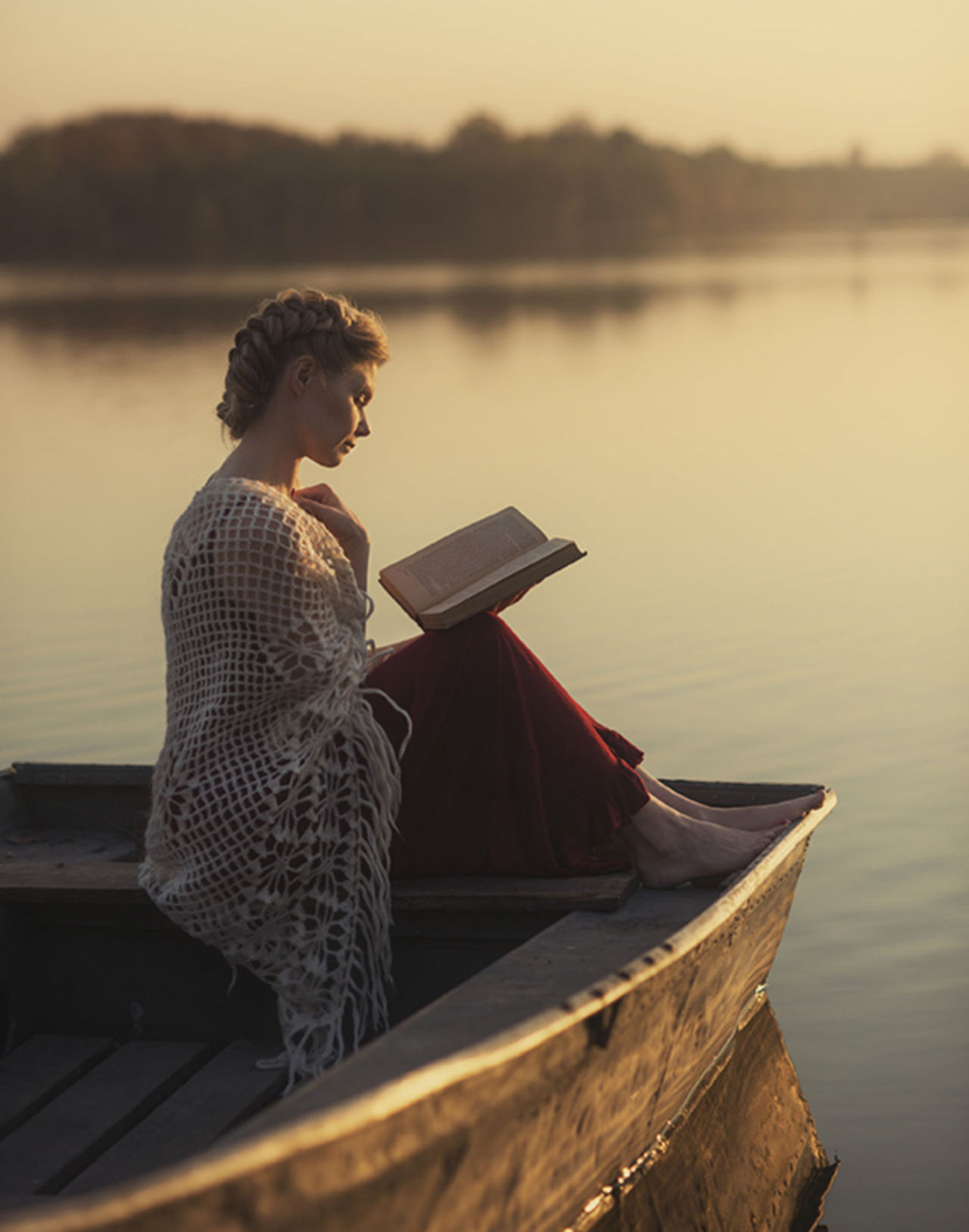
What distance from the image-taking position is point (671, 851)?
3596mm

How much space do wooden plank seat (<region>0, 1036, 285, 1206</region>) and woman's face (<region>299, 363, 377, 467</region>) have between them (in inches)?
45.2

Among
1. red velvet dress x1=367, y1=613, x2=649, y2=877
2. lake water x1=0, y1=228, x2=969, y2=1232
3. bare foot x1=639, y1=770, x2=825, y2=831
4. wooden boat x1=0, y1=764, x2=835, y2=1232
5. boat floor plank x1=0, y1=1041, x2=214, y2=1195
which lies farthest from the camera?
lake water x1=0, y1=228, x2=969, y2=1232

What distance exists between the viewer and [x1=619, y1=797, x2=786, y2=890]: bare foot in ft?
11.8

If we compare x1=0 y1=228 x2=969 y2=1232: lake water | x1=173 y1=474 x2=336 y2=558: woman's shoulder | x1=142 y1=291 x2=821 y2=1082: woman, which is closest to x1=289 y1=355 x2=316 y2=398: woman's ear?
x1=142 y1=291 x2=821 y2=1082: woman

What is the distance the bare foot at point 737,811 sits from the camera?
385 cm

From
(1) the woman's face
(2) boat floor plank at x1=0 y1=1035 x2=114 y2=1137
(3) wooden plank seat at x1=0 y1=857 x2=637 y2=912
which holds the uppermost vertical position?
(1) the woman's face

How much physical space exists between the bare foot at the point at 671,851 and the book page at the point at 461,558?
0.56 metres

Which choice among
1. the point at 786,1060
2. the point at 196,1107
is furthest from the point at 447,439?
the point at 196,1107

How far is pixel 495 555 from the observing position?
3.61 meters

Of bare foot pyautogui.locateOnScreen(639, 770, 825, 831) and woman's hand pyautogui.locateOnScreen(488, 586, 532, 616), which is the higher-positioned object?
woman's hand pyautogui.locateOnScreen(488, 586, 532, 616)

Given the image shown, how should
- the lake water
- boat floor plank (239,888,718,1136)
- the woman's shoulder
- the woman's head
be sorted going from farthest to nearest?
1. the lake water
2. the woman's head
3. the woman's shoulder
4. boat floor plank (239,888,718,1136)

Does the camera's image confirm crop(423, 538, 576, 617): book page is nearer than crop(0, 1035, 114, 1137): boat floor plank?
No

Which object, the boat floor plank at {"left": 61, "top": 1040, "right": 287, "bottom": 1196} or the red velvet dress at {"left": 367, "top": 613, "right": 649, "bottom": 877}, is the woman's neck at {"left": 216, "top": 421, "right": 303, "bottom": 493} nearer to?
the red velvet dress at {"left": 367, "top": 613, "right": 649, "bottom": 877}

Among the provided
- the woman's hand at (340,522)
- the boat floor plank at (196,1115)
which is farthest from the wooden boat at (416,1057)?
the woman's hand at (340,522)
